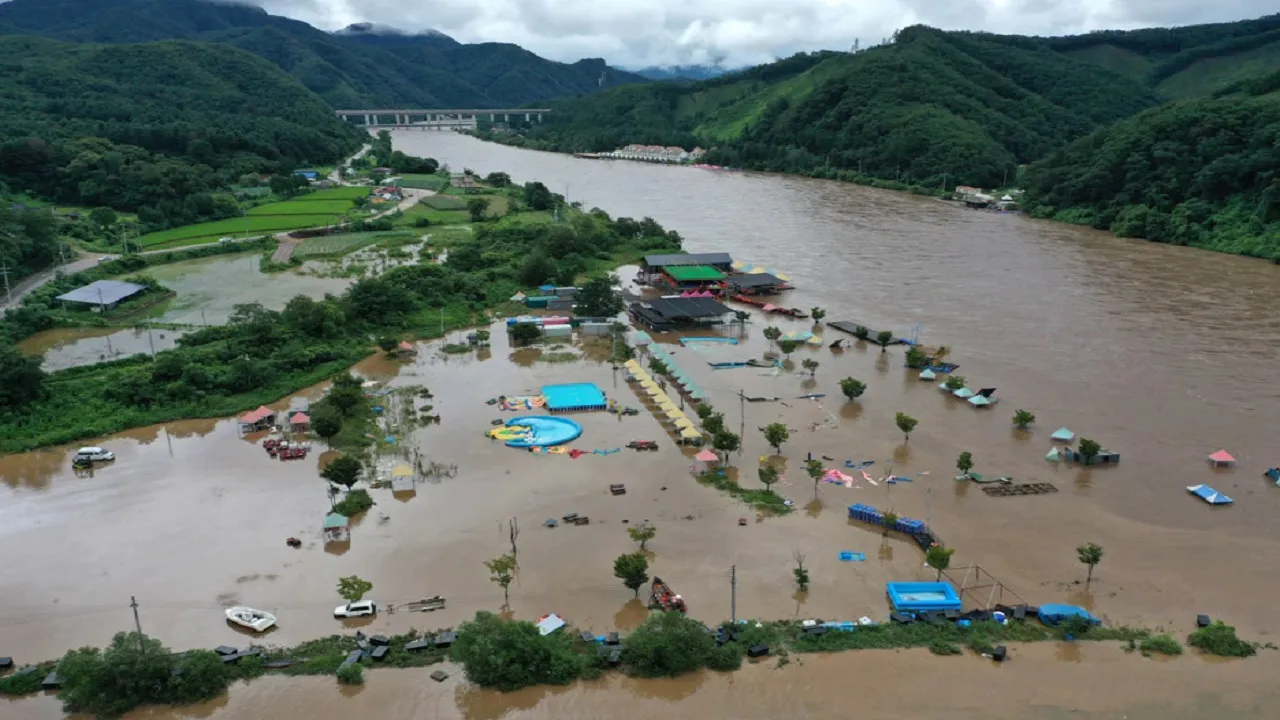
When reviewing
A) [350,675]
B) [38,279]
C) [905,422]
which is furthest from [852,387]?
[38,279]

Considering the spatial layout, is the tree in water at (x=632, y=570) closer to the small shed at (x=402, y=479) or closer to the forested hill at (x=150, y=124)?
the small shed at (x=402, y=479)

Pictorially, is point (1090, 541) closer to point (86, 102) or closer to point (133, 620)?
point (133, 620)

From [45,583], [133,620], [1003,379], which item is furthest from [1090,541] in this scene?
[45,583]

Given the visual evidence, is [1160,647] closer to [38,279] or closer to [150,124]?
[38,279]

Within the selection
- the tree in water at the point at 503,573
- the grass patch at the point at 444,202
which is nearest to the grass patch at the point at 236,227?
the grass patch at the point at 444,202

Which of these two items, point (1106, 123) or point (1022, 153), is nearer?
point (1022, 153)

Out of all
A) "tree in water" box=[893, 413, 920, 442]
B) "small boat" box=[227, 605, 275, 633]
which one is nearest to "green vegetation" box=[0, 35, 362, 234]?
"small boat" box=[227, 605, 275, 633]
